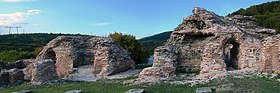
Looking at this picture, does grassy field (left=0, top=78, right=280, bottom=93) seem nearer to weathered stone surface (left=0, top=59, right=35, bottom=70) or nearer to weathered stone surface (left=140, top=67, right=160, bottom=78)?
weathered stone surface (left=140, top=67, right=160, bottom=78)

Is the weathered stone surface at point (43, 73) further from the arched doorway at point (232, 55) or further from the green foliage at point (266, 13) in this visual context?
the green foliage at point (266, 13)

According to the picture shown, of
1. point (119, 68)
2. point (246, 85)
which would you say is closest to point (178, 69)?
point (119, 68)

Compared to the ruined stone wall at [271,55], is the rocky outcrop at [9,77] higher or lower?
lower

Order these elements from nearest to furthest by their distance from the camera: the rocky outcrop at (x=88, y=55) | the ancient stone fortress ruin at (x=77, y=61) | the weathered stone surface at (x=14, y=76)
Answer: the ancient stone fortress ruin at (x=77, y=61), the weathered stone surface at (x=14, y=76), the rocky outcrop at (x=88, y=55)

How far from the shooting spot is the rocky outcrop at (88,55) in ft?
72.7

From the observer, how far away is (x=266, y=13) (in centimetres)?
6394

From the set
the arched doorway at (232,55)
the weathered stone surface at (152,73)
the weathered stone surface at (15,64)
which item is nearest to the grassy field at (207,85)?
the weathered stone surface at (152,73)

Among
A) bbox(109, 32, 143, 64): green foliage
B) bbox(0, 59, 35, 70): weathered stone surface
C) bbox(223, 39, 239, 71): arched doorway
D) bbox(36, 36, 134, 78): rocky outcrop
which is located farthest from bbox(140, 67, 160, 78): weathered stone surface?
bbox(109, 32, 143, 64): green foliage

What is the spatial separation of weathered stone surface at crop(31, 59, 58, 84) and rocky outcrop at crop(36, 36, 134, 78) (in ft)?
9.73

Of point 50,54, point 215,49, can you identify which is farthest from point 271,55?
point 50,54

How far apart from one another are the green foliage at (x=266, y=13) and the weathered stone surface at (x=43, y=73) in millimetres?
40271

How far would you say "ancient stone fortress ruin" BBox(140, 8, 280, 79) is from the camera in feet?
57.2

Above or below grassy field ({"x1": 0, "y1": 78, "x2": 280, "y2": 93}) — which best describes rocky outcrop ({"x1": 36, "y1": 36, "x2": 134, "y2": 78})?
above

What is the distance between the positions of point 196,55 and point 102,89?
774cm
